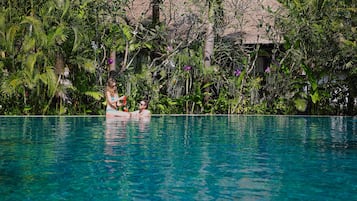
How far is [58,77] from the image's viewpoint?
1571cm

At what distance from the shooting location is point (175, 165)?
6219mm

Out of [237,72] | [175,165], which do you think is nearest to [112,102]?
[237,72]

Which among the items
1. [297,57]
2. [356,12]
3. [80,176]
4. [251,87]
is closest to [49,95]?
[251,87]

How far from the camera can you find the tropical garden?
50.5 feet

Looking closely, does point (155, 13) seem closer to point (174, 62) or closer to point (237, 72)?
point (174, 62)

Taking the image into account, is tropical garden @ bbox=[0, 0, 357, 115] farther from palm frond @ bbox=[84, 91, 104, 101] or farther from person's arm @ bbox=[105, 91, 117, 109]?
person's arm @ bbox=[105, 91, 117, 109]

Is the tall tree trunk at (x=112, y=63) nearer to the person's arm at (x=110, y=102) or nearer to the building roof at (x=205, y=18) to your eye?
the building roof at (x=205, y=18)

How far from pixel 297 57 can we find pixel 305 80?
2.24ft

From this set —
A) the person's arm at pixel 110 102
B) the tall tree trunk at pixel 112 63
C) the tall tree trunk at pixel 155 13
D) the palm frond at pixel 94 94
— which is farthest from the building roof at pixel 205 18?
the person's arm at pixel 110 102

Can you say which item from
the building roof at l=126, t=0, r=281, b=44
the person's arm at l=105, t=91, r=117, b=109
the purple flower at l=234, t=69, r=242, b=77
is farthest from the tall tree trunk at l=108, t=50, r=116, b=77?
the purple flower at l=234, t=69, r=242, b=77

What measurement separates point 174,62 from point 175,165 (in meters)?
11.6

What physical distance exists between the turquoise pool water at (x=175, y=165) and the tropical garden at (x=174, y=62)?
16.7 ft

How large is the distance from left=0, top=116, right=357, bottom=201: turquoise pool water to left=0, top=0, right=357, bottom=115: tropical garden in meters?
5.10

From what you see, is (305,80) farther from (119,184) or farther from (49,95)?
(119,184)
